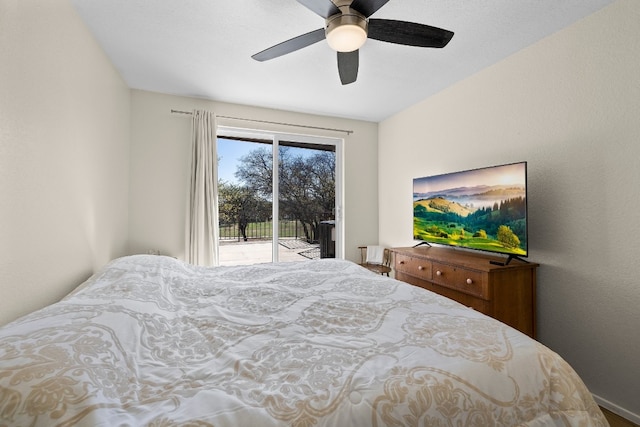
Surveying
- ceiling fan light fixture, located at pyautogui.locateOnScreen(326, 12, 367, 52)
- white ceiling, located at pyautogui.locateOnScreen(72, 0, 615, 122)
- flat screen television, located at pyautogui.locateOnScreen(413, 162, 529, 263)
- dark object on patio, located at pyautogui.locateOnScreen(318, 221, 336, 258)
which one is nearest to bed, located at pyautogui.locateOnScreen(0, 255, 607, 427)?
flat screen television, located at pyautogui.locateOnScreen(413, 162, 529, 263)

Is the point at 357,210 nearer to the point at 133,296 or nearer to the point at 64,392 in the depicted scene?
the point at 133,296

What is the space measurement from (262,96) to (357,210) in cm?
203

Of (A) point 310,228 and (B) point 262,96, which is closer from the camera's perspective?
(B) point 262,96

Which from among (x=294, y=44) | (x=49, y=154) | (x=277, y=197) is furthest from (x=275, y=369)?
(x=277, y=197)

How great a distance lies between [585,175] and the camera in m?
1.96

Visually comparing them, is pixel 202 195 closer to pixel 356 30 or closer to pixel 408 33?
pixel 356 30

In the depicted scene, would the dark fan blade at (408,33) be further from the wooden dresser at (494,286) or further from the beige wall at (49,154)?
the beige wall at (49,154)

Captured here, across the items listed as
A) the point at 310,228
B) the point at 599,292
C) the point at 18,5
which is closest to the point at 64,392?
the point at 18,5

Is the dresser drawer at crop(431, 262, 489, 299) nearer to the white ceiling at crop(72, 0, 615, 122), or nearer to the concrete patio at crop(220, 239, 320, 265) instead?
the white ceiling at crop(72, 0, 615, 122)

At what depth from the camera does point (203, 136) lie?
327cm

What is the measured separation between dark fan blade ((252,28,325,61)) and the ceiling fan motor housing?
12 cm

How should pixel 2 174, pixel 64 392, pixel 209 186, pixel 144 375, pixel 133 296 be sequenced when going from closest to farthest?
1. pixel 64 392
2. pixel 144 375
3. pixel 2 174
4. pixel 133 296
5. pixel 209 186

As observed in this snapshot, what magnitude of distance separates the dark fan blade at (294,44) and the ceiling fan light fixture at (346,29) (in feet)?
0.40

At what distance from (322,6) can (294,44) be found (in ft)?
1.20
